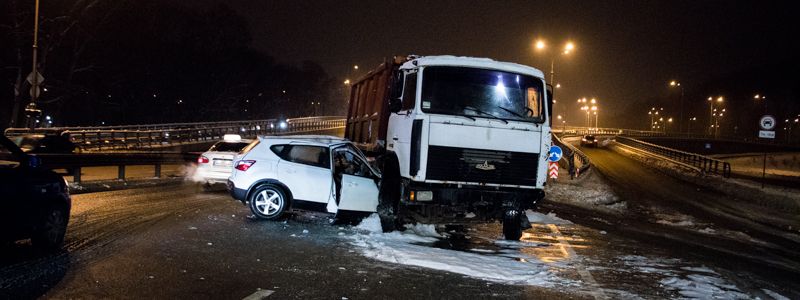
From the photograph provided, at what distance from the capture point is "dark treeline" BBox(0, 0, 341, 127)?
3922cm

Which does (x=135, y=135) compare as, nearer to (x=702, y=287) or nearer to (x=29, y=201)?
(x=29, y=201)

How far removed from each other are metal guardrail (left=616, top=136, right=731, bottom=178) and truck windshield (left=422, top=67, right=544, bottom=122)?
3039 centimetres

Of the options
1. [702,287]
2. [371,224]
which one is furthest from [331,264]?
[702,287]

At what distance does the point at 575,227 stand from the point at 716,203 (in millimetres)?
12585

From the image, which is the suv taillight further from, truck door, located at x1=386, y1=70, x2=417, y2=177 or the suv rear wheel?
truck door, located at x1=386, y1=70, x2=417, y2=177

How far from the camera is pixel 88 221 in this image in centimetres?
1063

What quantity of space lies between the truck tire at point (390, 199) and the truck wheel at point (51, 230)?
4638mm

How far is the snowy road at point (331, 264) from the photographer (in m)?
6.52

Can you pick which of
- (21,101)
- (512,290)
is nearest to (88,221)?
(512,290)

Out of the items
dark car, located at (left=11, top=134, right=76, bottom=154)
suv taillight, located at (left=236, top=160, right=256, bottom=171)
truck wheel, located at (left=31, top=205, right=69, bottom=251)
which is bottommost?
truck wheel, located at (left=31, top=205, right=69, bottom=251)

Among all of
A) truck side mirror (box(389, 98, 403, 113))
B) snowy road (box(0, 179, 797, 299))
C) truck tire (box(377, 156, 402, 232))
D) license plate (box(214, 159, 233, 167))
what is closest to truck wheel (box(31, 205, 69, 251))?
snowy road (box(0, 179, 797, 299))

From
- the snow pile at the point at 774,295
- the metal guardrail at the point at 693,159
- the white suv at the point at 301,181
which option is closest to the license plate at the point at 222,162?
the white suv at the point at 301,181

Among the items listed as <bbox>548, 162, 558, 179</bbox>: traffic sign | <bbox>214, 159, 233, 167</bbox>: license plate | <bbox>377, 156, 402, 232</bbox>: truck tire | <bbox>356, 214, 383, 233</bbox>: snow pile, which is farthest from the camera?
<bbox>548, 162, 558, 179</bbox>: traffic sign

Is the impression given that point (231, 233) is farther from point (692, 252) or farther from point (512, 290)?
point (692, 252)
